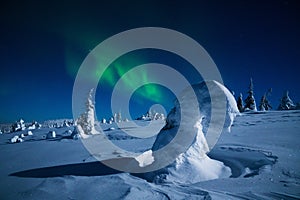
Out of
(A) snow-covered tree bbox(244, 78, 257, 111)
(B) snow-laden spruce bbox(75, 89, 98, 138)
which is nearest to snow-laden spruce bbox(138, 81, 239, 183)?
(B) snow-laden spruce bbox(75, 89, 98, 138)

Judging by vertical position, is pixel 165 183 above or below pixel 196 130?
below

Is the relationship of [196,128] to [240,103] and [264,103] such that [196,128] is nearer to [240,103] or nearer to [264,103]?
[240,103]

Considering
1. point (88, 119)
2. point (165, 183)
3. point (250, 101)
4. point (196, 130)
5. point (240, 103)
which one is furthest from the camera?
point (240, 103)

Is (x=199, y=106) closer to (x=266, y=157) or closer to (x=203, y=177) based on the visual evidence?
(x=203, y=177)

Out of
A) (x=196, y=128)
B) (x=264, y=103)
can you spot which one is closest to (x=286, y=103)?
(x=264, y=103)

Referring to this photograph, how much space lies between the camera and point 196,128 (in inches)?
302

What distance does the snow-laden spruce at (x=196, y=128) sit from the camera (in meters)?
6.73

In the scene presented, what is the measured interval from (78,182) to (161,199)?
128 inches

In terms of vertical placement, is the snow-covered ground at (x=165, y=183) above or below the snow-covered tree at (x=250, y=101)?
below

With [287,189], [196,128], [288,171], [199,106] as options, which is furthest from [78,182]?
[288,171]

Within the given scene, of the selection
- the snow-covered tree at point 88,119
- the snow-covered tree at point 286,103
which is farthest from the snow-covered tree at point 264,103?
the snow-covered tree at point 88,119

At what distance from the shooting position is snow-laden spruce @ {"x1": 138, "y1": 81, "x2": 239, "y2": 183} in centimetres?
673

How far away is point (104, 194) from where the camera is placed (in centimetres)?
556

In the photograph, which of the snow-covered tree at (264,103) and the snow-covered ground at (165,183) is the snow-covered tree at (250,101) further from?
the snow-covered ground at (165,183)
